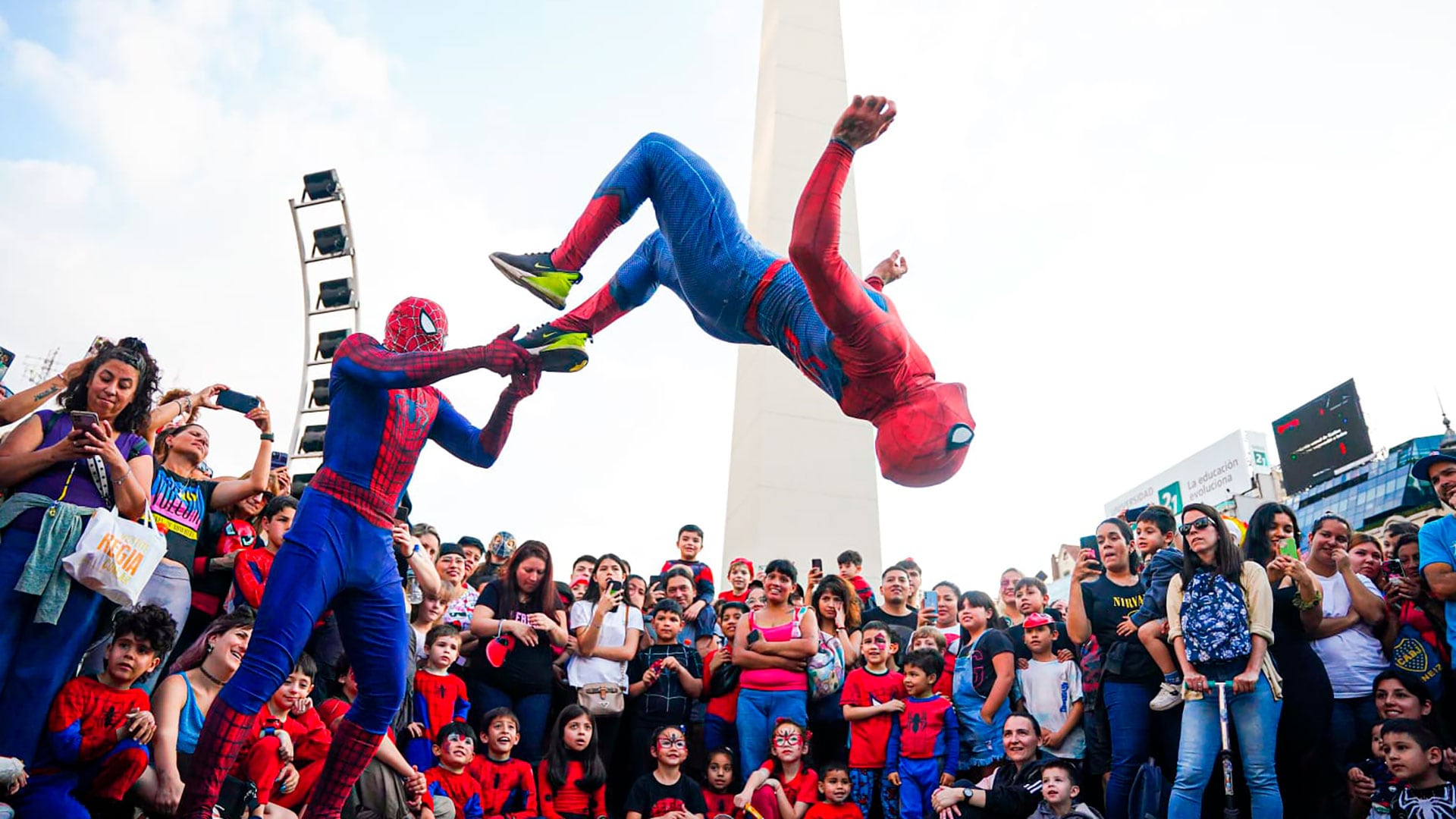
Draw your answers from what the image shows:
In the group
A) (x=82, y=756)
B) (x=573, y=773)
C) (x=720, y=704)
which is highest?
(x=720, y=704)

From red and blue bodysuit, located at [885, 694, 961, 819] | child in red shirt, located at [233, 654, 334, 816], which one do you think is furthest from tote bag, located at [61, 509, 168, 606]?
red and blue bodysuit, located at [885, 694, 961, 819]

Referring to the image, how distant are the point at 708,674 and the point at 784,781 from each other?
72 centimetres

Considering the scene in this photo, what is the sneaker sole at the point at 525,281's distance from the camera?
3.34 meters

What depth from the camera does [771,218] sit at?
1047cm

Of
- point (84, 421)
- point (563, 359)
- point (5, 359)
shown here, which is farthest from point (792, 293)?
point (5, 359)

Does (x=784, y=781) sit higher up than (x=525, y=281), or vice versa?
(x=525, y=281)

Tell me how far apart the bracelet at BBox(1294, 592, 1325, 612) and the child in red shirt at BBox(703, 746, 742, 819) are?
286 centimetres

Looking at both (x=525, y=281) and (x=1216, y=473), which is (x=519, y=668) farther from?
(x=1216, y=473)

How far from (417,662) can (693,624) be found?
5.59 feet

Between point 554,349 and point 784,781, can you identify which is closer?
point 554,349

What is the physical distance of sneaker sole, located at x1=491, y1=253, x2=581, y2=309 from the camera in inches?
132

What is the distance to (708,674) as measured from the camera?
225 inches

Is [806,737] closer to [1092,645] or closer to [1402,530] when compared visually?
[1092,645]

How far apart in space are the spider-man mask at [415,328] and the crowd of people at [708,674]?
23.4 inches
